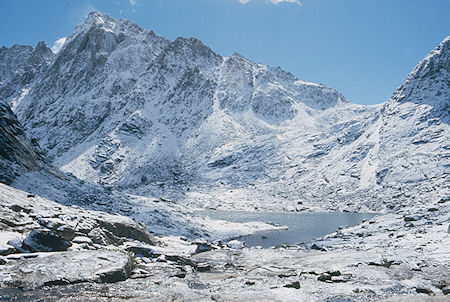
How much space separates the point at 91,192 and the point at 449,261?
125 ft

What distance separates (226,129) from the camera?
146 meters

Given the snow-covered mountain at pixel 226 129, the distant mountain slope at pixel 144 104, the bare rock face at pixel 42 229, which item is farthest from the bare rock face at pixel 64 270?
the distant mountain slope at pixel 144 104

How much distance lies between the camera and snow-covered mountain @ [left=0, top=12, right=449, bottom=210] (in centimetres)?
9025

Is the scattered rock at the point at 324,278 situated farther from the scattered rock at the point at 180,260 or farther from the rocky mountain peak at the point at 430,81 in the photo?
the rocky mountain peak at the point at 430,81

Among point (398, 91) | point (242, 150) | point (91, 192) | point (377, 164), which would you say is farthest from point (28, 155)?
point (398, 91)

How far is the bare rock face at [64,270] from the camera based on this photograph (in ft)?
34.3

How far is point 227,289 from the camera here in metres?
12.1

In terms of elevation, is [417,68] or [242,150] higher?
[417,68]

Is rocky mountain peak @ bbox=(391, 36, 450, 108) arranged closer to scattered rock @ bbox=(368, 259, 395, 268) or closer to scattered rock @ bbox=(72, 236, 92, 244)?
scattered rock @ bbox=(368, 259, 395, 268)

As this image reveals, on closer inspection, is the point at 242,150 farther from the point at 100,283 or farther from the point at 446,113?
the point at 100,283

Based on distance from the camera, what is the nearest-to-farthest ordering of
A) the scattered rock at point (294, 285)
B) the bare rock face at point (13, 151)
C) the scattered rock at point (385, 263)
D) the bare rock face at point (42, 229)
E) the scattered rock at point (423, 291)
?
the scattered rock at point (423, 291) < the scattered rock at point (294, 285) < the bare rock face at point (42, 229) < the scattered rock at point (385, 263) < the bare rock face at point (13, 151)

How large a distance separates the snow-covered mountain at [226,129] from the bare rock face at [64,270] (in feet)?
222

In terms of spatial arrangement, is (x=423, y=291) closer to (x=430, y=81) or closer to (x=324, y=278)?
(x=324, y=278)

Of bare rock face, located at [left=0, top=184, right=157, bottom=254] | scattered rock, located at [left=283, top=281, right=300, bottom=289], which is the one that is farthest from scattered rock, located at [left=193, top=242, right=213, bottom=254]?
scattered rock, located at [left=283, top=281, right=300, bottom=289]
